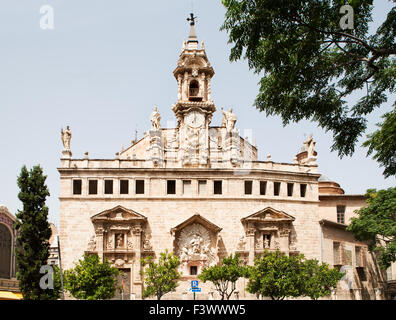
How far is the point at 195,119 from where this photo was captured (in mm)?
52969

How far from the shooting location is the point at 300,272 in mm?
42531

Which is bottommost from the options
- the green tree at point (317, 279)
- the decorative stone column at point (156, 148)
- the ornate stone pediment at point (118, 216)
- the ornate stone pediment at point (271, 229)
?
the green tree at point (317, 279)

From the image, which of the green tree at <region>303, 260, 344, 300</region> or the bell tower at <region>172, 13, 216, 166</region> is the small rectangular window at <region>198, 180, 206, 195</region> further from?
the green tree at <region>303, 260, 344, 300</region>

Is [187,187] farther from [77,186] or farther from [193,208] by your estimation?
[77,186]

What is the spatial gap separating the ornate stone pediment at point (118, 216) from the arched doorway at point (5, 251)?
838 cm

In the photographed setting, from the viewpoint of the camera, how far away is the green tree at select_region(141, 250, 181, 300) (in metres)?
42.9

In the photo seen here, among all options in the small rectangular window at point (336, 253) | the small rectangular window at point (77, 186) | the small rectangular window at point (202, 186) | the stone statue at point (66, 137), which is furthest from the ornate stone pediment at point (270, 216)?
the stone statue at point (66, 137)

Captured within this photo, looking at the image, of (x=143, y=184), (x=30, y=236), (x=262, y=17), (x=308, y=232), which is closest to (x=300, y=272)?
(x=308, y=232)

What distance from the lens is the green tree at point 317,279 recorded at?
138ft

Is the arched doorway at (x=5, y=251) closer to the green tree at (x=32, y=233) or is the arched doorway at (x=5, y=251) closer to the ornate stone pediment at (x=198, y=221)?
the green tree at (x=32, y=233)

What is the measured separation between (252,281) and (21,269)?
17.5 m

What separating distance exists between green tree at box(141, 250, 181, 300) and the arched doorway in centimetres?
1391
